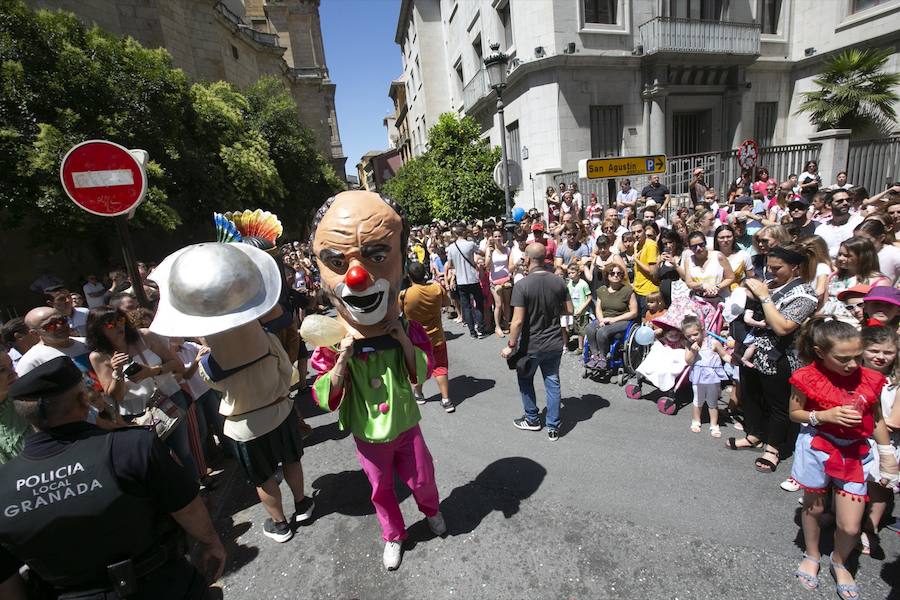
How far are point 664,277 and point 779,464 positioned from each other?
245cm

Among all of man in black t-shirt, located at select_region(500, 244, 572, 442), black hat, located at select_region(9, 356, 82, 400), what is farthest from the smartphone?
man in black t-shirt, located at select_region(500, 244, 572, 442)

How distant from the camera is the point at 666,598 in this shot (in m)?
2.31

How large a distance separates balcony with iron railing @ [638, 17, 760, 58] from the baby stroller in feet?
40.0

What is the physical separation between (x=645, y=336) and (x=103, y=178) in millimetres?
5373

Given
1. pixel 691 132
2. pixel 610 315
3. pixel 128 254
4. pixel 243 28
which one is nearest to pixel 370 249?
pixel 128 254

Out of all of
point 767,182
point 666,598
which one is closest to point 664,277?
point 666,598

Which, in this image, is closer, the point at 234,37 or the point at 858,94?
the point at 858,94

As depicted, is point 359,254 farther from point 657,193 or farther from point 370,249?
point 657,193

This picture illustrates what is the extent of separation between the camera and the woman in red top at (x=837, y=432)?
2.09 m

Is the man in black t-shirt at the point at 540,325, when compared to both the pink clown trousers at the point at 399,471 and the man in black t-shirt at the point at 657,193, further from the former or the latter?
the man in black t-shirt at the point at 657,193

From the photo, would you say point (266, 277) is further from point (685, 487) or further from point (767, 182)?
point (767, 182)

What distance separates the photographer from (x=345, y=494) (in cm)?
352

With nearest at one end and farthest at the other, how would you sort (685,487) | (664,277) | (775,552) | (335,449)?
(775,552), (685,487), (335,449), (664,277)

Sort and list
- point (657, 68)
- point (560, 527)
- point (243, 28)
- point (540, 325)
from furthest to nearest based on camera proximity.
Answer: point (243, 28), point (657, 68), point (540, 325), point (560, 527)
